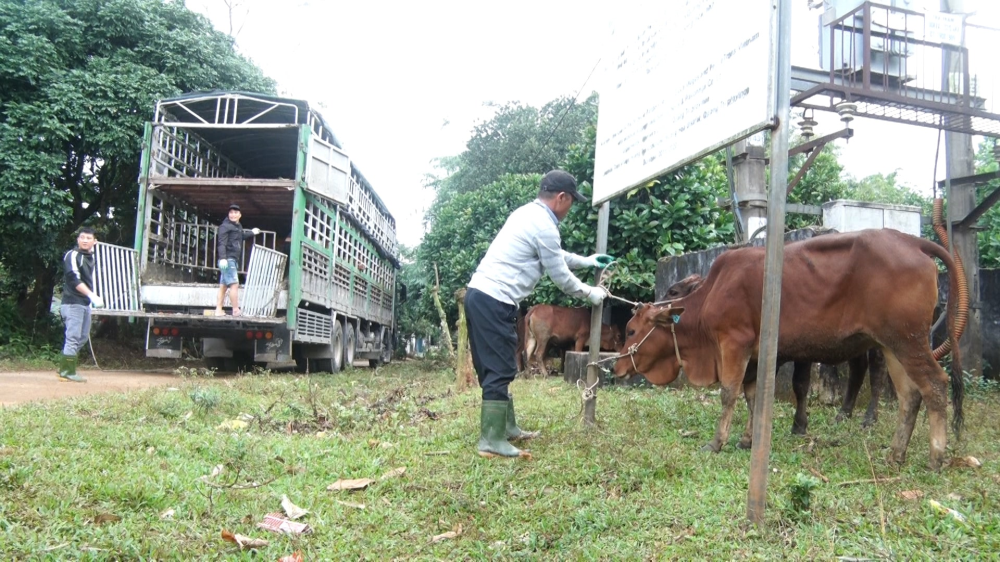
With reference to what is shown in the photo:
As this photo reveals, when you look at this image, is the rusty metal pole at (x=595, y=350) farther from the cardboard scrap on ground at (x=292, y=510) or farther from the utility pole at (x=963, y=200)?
the utility pole at (x=963, y=200)

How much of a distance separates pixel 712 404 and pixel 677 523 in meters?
3.58

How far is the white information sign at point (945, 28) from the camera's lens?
7.45 meters

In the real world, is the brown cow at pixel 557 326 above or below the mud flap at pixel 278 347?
above

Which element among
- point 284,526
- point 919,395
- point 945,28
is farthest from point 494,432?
point 945,28

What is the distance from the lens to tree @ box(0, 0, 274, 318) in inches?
513

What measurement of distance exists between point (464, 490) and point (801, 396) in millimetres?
2820

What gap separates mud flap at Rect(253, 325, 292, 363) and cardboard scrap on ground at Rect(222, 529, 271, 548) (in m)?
7.61

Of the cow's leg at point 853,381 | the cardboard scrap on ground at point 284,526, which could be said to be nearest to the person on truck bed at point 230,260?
the cardboard scrap on ground at point 284,526

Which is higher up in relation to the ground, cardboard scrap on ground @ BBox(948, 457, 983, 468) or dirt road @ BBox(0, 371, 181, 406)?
cardboard scrap on ground @ BBox(948, 457, 983, 468)

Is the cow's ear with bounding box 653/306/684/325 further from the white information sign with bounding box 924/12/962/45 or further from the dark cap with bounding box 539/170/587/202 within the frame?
the white information sign with bounding box 924/12/962/45

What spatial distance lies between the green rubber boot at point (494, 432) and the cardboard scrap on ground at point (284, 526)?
4.76 feet

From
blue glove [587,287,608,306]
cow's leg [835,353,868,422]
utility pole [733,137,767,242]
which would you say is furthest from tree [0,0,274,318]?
cow's leg [835,353,868,422]

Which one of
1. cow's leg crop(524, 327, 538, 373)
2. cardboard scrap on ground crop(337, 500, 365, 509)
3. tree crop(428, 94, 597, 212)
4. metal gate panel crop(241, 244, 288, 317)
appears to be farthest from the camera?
tree crop(428, 94, 597, 212)

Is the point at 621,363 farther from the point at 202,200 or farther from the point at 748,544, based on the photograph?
the point at 202,200
